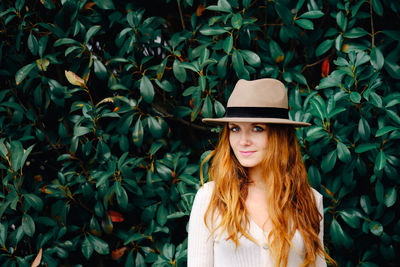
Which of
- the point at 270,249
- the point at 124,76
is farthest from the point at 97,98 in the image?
the point at 270,249

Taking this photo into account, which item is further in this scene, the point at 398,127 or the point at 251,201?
the point at 398,127

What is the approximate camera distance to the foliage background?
1.73 metres

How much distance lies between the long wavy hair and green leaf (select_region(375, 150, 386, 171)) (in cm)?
40

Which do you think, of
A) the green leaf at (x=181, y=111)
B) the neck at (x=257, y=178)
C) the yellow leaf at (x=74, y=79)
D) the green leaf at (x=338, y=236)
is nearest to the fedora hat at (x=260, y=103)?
the neck at (x=257, y=178)

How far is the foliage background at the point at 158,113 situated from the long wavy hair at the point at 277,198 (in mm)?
322

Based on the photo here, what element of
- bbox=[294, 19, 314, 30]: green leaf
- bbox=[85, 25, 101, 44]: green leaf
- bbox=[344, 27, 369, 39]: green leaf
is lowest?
bbox=[85, 25, 101, 44]: green leaf

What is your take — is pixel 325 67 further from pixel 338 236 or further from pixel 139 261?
pixel 139 261

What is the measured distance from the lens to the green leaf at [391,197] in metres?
1.71

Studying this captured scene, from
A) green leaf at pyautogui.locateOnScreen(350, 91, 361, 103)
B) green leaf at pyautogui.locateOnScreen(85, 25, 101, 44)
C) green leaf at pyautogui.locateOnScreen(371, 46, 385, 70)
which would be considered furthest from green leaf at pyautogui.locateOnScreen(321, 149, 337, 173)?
green leaf at pyautogui.locateOnScreen(85, 25, 101, 44)

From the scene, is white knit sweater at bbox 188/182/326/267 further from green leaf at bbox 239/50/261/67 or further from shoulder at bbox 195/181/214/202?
green leaf at bbox 239/50/261/67

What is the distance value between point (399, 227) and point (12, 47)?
7.00 feet

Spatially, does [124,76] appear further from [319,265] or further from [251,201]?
[319,265]

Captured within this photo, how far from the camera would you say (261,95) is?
1.29 meters

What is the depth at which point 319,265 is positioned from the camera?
1.40 metres
